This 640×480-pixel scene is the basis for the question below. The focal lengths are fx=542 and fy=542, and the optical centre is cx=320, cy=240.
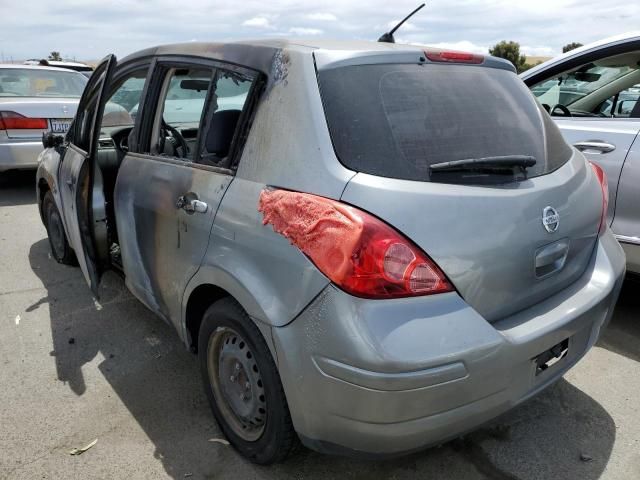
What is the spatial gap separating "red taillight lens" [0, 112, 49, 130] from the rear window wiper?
240 inches

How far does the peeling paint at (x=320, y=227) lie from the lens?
1676 millimetres

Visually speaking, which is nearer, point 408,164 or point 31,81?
point 408,164

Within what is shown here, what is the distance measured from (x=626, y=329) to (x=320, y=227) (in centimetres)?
260

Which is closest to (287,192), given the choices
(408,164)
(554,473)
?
(408,164)

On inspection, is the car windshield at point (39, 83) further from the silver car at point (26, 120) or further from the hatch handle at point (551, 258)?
the hatch handle at point (551, 258)

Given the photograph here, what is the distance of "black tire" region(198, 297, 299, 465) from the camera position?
6.49 ft

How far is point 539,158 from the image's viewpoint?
2.23m

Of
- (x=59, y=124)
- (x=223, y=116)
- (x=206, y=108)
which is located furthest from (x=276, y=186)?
(x=59, y=124)

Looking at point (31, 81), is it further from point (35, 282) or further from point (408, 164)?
point (408, 164)

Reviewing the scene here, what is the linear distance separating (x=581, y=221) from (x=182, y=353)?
2.23m

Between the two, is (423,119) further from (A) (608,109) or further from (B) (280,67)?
(A) (608,109)

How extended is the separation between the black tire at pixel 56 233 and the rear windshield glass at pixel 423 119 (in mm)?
3067

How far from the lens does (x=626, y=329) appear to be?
11.1ft

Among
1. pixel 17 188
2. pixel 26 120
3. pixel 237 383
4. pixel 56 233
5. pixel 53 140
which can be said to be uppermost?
pixel 53 140
